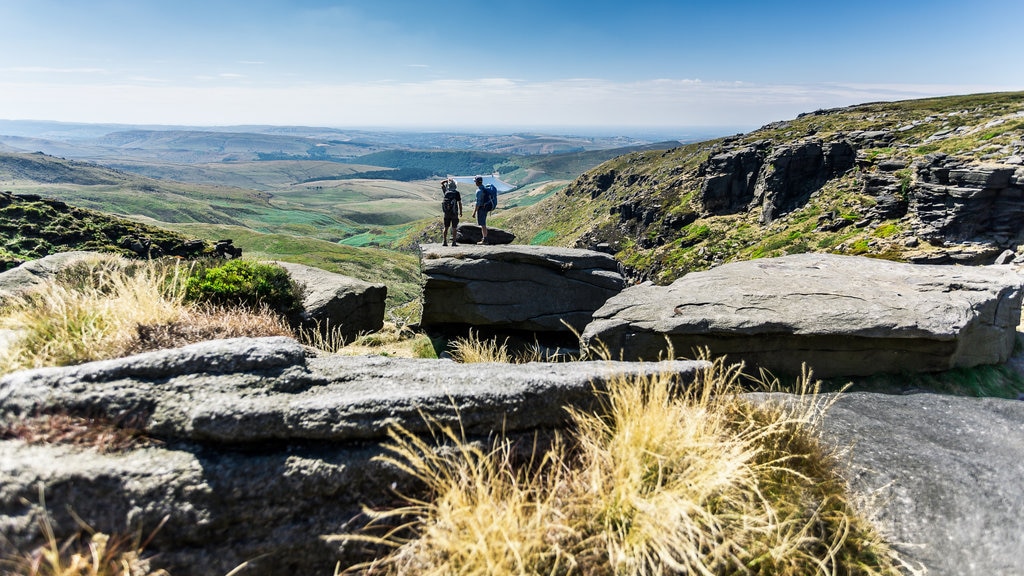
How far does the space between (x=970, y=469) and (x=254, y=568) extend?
8230 mm

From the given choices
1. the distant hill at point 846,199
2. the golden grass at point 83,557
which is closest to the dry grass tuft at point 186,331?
the golden grass at point 83,557

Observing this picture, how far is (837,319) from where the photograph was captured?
9.65 m

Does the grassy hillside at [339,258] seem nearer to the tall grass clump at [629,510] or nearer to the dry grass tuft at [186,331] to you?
the dry grass tuft at [186,331]

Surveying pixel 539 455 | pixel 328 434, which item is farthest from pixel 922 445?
pixel 328 434

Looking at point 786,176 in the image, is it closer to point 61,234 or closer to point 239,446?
point 239,446

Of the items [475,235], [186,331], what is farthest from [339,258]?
[186,331]

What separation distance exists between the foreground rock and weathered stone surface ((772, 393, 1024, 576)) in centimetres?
368

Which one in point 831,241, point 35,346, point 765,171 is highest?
point 765,171

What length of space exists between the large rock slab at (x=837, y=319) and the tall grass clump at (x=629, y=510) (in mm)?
4077

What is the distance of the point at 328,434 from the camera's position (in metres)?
4.36

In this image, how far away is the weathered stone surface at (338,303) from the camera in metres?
17.1

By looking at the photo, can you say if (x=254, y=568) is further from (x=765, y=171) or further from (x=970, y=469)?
(x=765, y=171)

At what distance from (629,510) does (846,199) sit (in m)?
68.1

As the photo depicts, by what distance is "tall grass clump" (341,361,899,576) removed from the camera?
3752 mm
